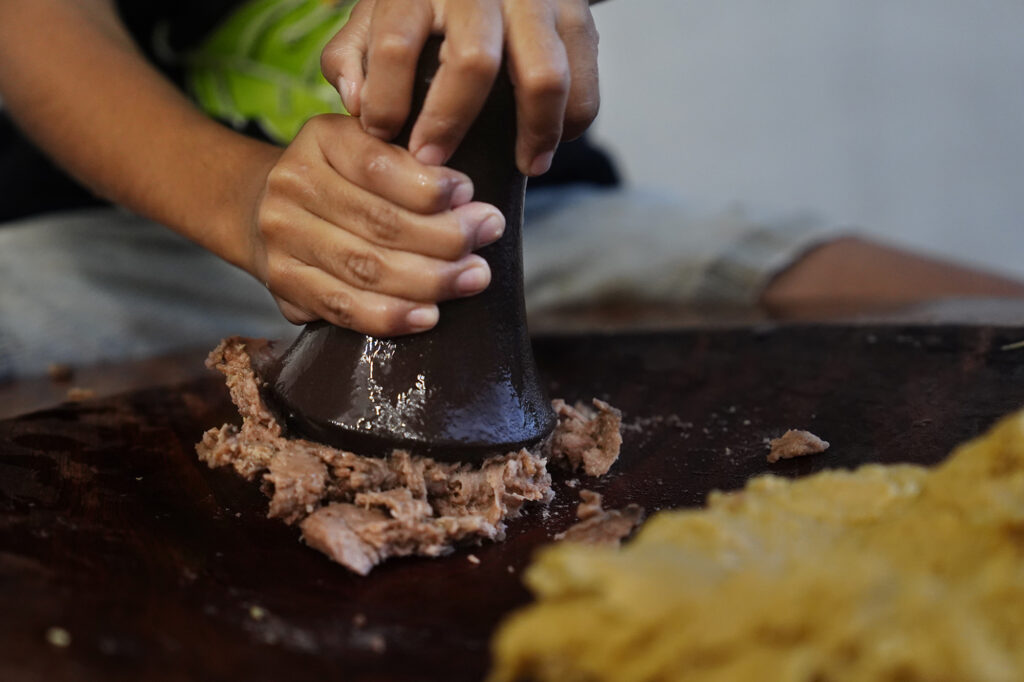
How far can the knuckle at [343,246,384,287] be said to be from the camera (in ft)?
2.98

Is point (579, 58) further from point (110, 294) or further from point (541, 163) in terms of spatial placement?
point (110, 294)

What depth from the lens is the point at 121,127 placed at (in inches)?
51.4

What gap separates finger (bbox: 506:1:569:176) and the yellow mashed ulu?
0.38 m

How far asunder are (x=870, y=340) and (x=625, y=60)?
2.66m

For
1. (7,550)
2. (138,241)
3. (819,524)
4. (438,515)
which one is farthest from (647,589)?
(138,241)

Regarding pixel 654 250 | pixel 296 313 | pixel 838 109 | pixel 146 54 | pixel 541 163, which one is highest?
pixel 541 163

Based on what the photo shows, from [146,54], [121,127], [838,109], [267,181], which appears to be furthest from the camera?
[838,109]

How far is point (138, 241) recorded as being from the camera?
78.3 inches

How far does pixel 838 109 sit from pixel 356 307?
3.44m

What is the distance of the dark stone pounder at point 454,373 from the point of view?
90 cm

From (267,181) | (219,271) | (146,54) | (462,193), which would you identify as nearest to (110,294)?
(219,271)

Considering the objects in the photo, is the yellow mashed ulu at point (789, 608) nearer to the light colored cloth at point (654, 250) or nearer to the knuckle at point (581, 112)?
the knuckle at point (581, 112)

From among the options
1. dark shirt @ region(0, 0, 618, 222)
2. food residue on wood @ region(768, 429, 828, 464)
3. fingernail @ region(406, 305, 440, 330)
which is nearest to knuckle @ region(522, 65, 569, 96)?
fingernail @ region(406, 305, 440, 330)

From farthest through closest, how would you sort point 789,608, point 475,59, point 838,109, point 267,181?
point 838,109
point 267,181
point 475,59
point 789,608
